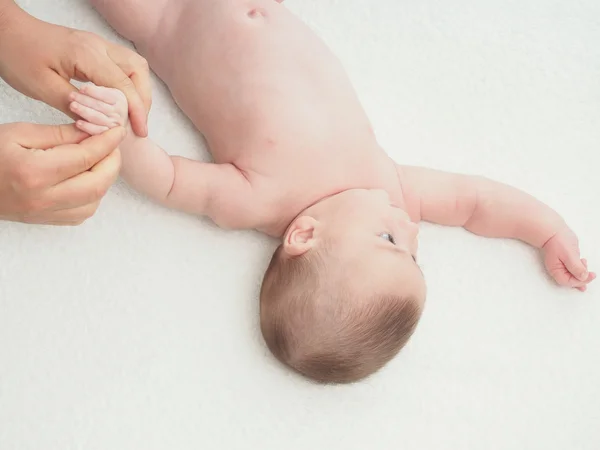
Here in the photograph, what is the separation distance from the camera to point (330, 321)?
973 millimetres

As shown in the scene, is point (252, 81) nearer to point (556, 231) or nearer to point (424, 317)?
point (424, 317)

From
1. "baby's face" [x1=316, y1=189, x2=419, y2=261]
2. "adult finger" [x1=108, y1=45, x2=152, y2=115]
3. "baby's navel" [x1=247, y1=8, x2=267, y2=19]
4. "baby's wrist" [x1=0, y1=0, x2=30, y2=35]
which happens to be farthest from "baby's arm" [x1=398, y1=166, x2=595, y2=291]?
"baby's wrist" [x1=0, y1=0, x2=30, y2=35]

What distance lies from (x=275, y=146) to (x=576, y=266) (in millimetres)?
601

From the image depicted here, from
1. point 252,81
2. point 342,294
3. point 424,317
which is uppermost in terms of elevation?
point 252,81

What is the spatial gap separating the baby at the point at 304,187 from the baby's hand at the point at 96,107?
0.12 metres

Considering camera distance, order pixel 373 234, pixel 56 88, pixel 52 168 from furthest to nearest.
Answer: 1. pixel 373 234
2. pixel 56 88
3. pixel 52 168

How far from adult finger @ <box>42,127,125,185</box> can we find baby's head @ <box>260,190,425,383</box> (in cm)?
33

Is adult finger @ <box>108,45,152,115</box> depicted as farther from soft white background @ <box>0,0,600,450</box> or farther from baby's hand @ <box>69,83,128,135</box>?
soft white background @ <box>0,0,600,450</box>

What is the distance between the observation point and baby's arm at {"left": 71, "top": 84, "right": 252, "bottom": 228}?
103 cm

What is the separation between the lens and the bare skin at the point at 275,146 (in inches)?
42.3

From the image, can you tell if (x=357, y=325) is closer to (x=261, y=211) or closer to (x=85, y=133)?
(x=261, y=211)

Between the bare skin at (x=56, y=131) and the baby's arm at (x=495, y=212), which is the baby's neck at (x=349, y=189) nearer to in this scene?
the baby's arm at (x=495, y=212)

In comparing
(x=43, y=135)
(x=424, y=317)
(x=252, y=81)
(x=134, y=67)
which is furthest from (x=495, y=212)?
(x=43, y=135)

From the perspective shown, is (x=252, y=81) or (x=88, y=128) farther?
(x=252, y=81)
